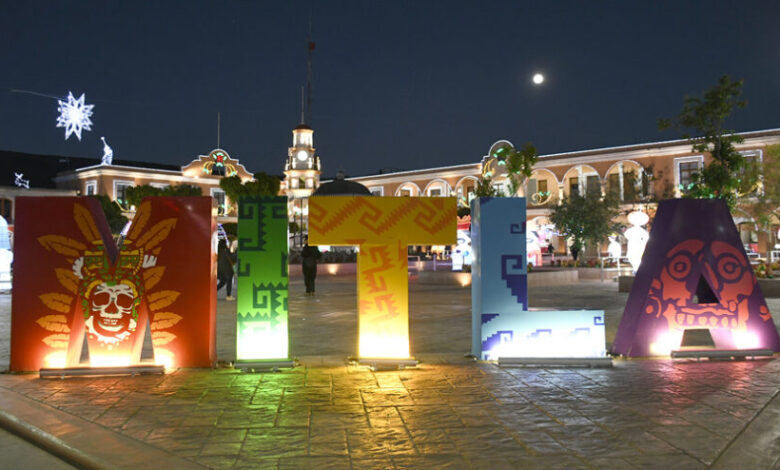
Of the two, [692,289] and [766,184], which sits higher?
[766,184]

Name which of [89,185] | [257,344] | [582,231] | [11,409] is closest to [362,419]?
[257,344]

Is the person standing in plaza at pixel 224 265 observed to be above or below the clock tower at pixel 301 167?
below

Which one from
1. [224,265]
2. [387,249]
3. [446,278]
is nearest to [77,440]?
[387,249]

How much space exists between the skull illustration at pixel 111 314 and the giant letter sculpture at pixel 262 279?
1.16 m

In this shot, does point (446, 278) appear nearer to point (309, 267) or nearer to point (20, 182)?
point (309, 267)

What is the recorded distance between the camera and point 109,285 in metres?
6.75

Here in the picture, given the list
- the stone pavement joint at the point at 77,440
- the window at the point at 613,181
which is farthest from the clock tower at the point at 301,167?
the stone pavement joint at the point at 77,440

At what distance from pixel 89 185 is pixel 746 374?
57.9 m

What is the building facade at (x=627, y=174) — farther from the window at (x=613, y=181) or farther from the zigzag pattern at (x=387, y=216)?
the zigzag pattern at (x=387, y=216)

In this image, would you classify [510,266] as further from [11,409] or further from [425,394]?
[11,409]

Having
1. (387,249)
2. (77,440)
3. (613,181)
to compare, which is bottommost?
(77,440)

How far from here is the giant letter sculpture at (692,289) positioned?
283 inches

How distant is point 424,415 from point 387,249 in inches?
95.0

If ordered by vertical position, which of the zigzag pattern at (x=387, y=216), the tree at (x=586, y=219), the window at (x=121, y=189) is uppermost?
the window at (x=121, y=189)
